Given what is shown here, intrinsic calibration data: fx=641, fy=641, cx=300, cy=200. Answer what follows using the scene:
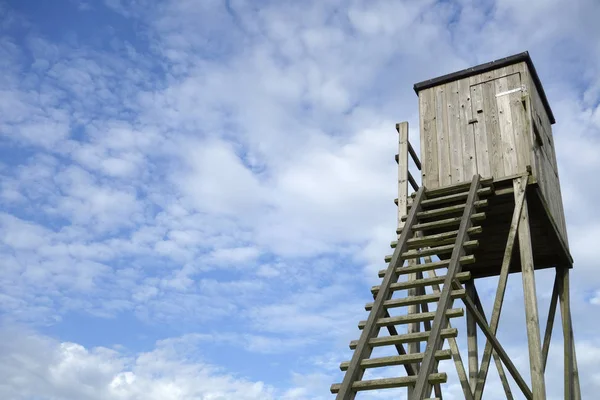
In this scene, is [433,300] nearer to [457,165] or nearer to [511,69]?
[457,165]

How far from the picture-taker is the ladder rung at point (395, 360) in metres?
5.82

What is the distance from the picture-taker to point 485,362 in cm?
822

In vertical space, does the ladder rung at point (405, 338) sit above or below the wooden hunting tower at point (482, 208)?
below

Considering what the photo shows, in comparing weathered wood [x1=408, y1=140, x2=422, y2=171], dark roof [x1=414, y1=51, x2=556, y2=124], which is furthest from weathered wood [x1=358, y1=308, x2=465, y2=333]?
dark roof [x1=414, y1=51, x2=556, y2=124]

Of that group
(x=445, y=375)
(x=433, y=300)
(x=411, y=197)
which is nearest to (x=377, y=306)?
(x=433, y=300)

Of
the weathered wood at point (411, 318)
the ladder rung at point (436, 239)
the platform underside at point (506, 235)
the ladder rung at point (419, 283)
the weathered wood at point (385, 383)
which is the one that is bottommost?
the weathered wood at point (385, 383)

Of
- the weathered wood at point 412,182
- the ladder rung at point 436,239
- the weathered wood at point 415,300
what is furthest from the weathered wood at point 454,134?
the weathered wood at point 415,300

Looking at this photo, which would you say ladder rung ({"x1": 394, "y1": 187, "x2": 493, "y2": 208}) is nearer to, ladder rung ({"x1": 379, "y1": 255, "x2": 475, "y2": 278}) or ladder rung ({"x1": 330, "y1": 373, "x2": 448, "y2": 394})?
ladder rung ({"x1": 379, "y1": 255, "x2": 475, "y2": 278})

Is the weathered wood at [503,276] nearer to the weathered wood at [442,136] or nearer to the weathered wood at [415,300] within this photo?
the weathered wood at [442,136]

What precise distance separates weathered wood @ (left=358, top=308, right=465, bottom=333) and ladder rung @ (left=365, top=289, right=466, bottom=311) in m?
0.23

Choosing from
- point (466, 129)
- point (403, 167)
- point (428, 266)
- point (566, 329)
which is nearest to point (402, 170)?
point (403, 167)

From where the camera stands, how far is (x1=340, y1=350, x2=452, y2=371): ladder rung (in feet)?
19.1

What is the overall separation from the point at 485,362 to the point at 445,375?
118 inches

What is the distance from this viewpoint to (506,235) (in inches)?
392
